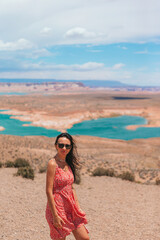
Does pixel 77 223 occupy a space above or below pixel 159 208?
above

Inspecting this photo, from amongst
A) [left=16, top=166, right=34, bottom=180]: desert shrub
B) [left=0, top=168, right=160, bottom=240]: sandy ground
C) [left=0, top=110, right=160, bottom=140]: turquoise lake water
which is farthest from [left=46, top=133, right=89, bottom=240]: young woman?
[left=0, top=110, right=160, bottom=140]: turquoise lake water

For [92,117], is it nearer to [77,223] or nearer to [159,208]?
[159,208]

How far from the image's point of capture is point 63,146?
15.1ft

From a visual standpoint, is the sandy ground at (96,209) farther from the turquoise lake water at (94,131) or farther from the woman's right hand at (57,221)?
the turquoise lake water at (94,131)

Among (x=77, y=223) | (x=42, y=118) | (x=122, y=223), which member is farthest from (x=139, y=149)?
(x=42, y=118)

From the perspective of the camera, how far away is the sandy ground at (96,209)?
762 centimetres

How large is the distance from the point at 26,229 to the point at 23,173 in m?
6.93

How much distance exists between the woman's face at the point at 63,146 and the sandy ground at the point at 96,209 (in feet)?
12.3

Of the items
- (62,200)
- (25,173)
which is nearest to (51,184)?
(62,200)

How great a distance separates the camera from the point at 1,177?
13.6m

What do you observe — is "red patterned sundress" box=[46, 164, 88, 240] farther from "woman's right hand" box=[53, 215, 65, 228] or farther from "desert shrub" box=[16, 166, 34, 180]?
"desert shrub" box=[16, 166, 34, 180]

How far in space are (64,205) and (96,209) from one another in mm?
6007

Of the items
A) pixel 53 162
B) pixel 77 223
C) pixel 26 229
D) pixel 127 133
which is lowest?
pixel 127 133

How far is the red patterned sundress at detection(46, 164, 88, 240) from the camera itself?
4.44 m
